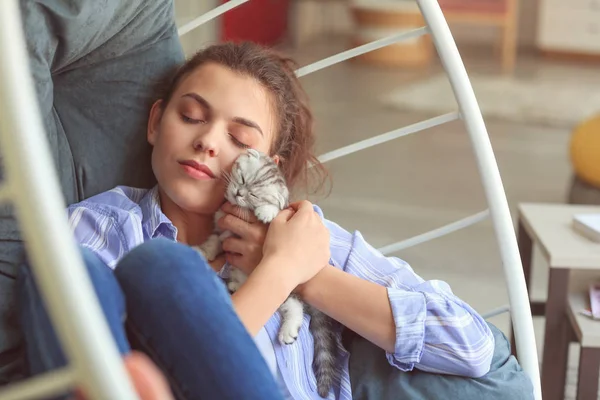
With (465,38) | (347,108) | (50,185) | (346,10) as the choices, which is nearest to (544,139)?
(347,108)

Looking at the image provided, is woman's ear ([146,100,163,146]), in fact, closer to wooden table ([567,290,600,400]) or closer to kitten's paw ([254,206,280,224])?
kitten's paw ([254,206,280,224])

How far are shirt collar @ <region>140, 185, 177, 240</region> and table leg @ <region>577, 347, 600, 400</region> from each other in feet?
2.64

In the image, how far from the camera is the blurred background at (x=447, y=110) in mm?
2826

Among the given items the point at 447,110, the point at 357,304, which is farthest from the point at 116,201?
the point at 447,110

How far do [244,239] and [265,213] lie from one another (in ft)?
0.16

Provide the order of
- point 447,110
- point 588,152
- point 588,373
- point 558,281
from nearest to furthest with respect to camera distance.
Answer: point 588,373, point 558,281, point 588,152, point 447,110

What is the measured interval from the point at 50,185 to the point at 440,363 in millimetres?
733

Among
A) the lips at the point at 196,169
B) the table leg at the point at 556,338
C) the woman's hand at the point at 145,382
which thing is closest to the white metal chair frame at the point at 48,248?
the woman's hand at the point at 145,382

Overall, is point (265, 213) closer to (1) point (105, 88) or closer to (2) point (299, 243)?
(2) point (299, 243)

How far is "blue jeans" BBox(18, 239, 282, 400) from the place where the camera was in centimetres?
84

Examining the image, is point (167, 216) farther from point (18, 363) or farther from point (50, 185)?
point (50, 185)

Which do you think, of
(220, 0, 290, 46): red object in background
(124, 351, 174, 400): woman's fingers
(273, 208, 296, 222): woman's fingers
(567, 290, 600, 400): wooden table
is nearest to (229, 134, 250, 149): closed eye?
(273, 208, 296, 222): woman's fingers

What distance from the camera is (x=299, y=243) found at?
1.15 metres

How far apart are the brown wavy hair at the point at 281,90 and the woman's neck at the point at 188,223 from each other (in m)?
0.15
